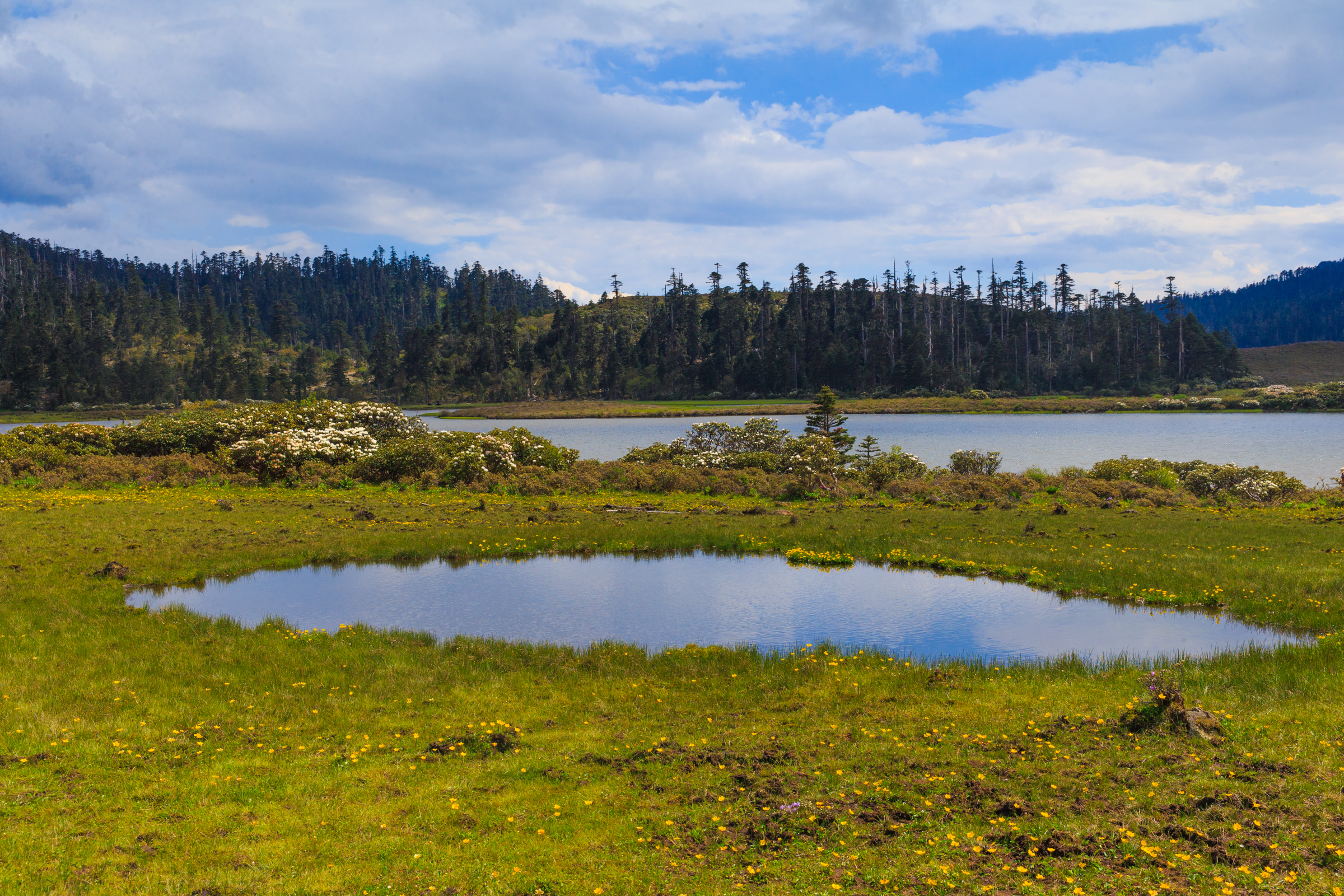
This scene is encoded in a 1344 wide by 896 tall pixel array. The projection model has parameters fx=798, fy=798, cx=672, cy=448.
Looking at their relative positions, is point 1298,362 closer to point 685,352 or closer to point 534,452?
point 685,352

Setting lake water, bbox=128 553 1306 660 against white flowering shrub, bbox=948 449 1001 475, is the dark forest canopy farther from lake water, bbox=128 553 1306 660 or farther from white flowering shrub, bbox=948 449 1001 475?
lake water, bbox=128 553 1306 660

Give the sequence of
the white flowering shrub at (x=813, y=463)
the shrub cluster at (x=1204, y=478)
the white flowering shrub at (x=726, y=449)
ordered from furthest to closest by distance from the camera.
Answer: the white flowering shrub at (x=726, y=449)
the white flowering shrub at (x=813, y=463)
the shrub cluster at (x=1204, y=478)

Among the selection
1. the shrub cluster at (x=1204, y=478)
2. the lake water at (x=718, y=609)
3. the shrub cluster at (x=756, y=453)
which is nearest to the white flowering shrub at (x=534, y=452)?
the shrub cluster at (x=756, y=453)

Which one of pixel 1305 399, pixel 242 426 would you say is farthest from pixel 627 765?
pixel 1305 399

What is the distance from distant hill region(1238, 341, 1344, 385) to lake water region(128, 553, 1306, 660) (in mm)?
176492

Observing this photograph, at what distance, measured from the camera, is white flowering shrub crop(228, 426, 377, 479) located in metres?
40.3

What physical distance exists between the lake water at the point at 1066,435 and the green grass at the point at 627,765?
40179 mm

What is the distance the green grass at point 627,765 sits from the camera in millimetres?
7578

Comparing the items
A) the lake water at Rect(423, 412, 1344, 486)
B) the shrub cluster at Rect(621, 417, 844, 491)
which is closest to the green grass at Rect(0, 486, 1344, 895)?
the shrub cluster at Rect(621, 417, 844, 491)

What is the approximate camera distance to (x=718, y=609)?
19438 millimetres

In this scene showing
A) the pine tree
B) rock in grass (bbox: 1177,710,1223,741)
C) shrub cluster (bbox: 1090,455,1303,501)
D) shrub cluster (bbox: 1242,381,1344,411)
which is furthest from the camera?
shrub cluster (bbox: 1242,381,1344,411)

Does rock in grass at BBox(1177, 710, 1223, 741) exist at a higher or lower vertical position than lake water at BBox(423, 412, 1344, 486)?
lower

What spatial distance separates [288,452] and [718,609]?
29.7 m

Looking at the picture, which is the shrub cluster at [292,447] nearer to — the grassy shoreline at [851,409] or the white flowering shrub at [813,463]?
the white flowering shrub at [813,463]
